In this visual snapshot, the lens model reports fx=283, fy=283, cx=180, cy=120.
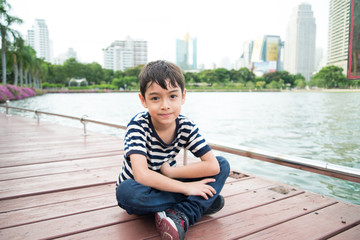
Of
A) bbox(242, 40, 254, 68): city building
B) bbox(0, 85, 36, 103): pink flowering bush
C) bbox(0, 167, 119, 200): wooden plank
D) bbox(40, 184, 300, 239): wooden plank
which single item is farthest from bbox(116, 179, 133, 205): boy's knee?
bbox(242, 40, 254, 68): city building

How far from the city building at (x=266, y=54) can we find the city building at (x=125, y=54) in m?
43.2

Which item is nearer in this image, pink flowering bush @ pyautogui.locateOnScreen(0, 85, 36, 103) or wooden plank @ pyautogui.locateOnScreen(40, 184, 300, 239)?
wooden plank @ pyautogui.locateOnScreen(40, 184, 300, 239)

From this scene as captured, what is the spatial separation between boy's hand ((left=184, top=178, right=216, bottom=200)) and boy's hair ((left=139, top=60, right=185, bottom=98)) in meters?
0.47

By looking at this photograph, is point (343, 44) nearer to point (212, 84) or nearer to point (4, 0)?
point (4, 0)

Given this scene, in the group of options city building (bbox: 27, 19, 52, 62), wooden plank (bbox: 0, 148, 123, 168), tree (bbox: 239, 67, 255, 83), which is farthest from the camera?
city building (bbox: 27, 19, 52, 62)

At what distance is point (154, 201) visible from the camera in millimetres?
1297

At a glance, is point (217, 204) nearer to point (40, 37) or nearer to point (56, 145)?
point (56, 145)

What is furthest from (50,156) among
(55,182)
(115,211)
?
(115,211)

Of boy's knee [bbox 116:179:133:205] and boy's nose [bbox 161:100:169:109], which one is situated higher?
boy's nose [bbox 161:100:169:109]

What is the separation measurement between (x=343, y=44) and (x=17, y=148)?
857cm

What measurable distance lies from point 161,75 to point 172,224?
0.65m

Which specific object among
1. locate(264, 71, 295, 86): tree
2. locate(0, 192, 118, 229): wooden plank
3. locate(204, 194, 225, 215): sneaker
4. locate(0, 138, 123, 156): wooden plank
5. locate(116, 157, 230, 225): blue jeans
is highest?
locate(264, 71, 295, 86): tree

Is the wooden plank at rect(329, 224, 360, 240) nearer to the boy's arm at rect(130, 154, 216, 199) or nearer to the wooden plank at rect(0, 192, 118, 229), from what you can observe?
the boy's arm at rect(130, 154, 216, 199)

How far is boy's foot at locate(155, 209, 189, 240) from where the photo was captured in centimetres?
115
